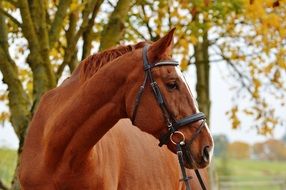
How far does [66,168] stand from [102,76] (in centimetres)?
71

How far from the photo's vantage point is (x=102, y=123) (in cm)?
462

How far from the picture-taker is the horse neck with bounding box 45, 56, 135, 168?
4.58 meters

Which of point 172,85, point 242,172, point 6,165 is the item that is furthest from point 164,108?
point 242,172

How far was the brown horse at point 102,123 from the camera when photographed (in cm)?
438

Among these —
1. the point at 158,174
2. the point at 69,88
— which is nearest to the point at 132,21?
the point at 158,174

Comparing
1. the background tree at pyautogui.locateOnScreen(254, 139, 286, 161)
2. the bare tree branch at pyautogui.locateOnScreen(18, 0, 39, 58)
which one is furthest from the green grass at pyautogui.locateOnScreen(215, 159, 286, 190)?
the bare tree branch at pyautogui.locateOnScreen(18, 0, 39, 58)

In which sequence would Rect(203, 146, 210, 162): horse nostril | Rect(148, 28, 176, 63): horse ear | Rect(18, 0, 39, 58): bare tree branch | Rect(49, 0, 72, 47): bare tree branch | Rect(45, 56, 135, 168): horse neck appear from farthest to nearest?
Rect(49, 0, 72, 47): bare tree branch, Rect(18, 0, 39, 58): bare tree branch, Rect(45, 56, 135, 168): horse neck, Rect(148, 28, 176, 63): horse ear, Rect(203, 146, 210, 162): horse nostril

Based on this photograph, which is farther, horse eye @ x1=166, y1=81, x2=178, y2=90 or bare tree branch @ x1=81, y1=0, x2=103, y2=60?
bare tree branch @ x1=81, y1=0, x2=103, y2=60

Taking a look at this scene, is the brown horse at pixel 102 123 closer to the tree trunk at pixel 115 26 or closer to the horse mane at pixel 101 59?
the horse mane at pixel 101 59

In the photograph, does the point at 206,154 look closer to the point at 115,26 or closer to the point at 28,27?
the point at 28,27

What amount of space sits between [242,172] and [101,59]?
27.3 metres

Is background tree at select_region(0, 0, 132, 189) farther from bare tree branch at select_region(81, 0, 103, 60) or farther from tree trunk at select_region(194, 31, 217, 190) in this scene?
tree trunk at select_region(194, 31, 217, 190)

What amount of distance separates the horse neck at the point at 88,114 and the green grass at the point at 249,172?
15873 mm

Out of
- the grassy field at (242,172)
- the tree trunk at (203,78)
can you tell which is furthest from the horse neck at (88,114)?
the tree trunk at (203,78)
